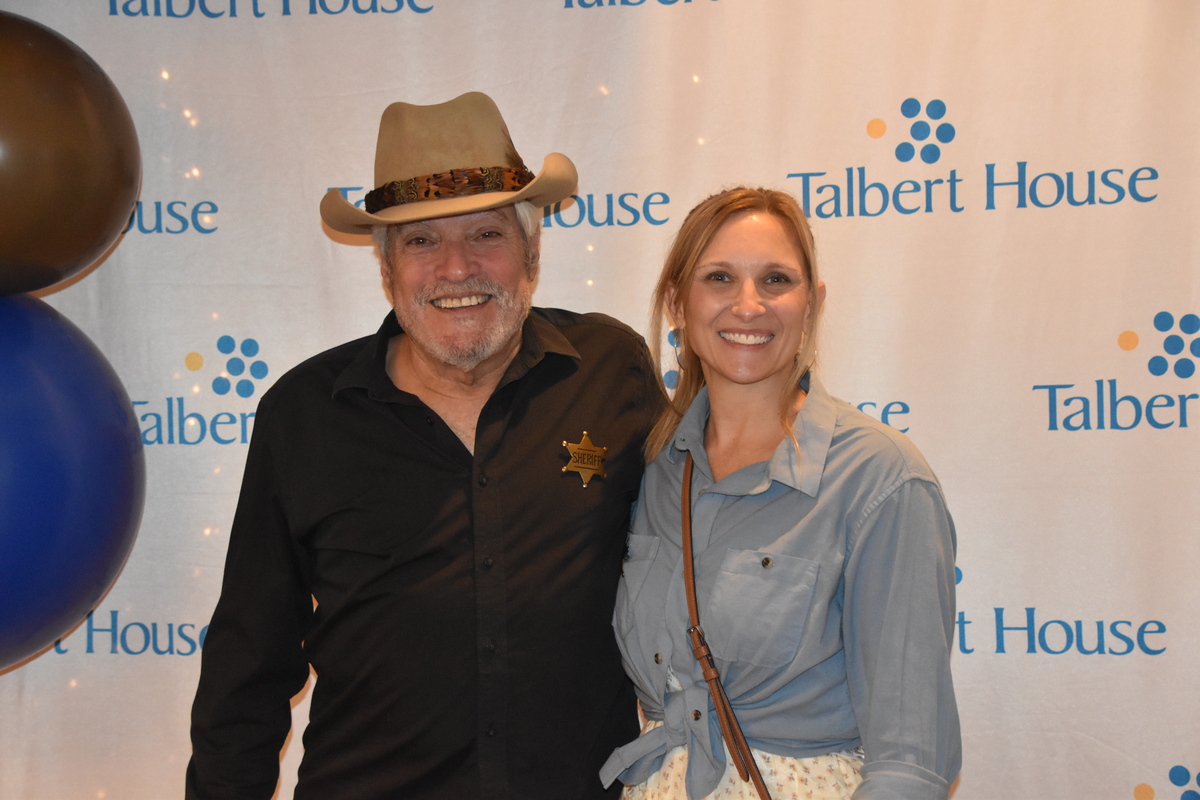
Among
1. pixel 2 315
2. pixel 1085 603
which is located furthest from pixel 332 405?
pixel 1085 603

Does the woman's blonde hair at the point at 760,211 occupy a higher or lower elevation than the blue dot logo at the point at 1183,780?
higher

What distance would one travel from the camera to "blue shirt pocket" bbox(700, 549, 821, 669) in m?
1.62

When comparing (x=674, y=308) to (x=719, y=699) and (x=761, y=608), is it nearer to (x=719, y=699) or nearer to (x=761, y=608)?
(x=761, y=608)

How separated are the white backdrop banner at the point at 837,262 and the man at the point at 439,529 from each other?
562 millimetres

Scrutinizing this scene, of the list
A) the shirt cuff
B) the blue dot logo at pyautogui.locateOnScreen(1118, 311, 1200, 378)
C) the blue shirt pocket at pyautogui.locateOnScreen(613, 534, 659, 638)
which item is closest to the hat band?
the blue shirt pocket at pyautogui.locateOnScreen(613, 534, 659, 638)

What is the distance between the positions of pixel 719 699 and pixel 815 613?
22 cm

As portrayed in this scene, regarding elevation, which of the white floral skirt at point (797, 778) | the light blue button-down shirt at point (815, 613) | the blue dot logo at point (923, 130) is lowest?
the white floral skirt at point (797, 778)

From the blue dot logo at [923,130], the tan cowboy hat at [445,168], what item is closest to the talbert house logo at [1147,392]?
the blue dot logo at [923,130]

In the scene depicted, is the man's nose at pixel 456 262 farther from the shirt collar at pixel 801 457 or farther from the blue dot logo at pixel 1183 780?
the blue dot logo at pixel 1183 780

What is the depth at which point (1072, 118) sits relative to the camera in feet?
8.07

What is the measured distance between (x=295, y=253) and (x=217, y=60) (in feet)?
1.91

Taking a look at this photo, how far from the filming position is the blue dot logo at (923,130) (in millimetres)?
2492

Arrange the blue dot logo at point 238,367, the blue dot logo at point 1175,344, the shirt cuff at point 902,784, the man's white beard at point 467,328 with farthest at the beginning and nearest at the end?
the blue dot logo at point 238,367 → the blue dot logo at point 1175,344 → the man's white beard at point 467,328 → the shirt cuff at point 902,784

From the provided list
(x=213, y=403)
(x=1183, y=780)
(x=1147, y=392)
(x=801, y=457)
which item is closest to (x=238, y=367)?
(x=213, y=403)
